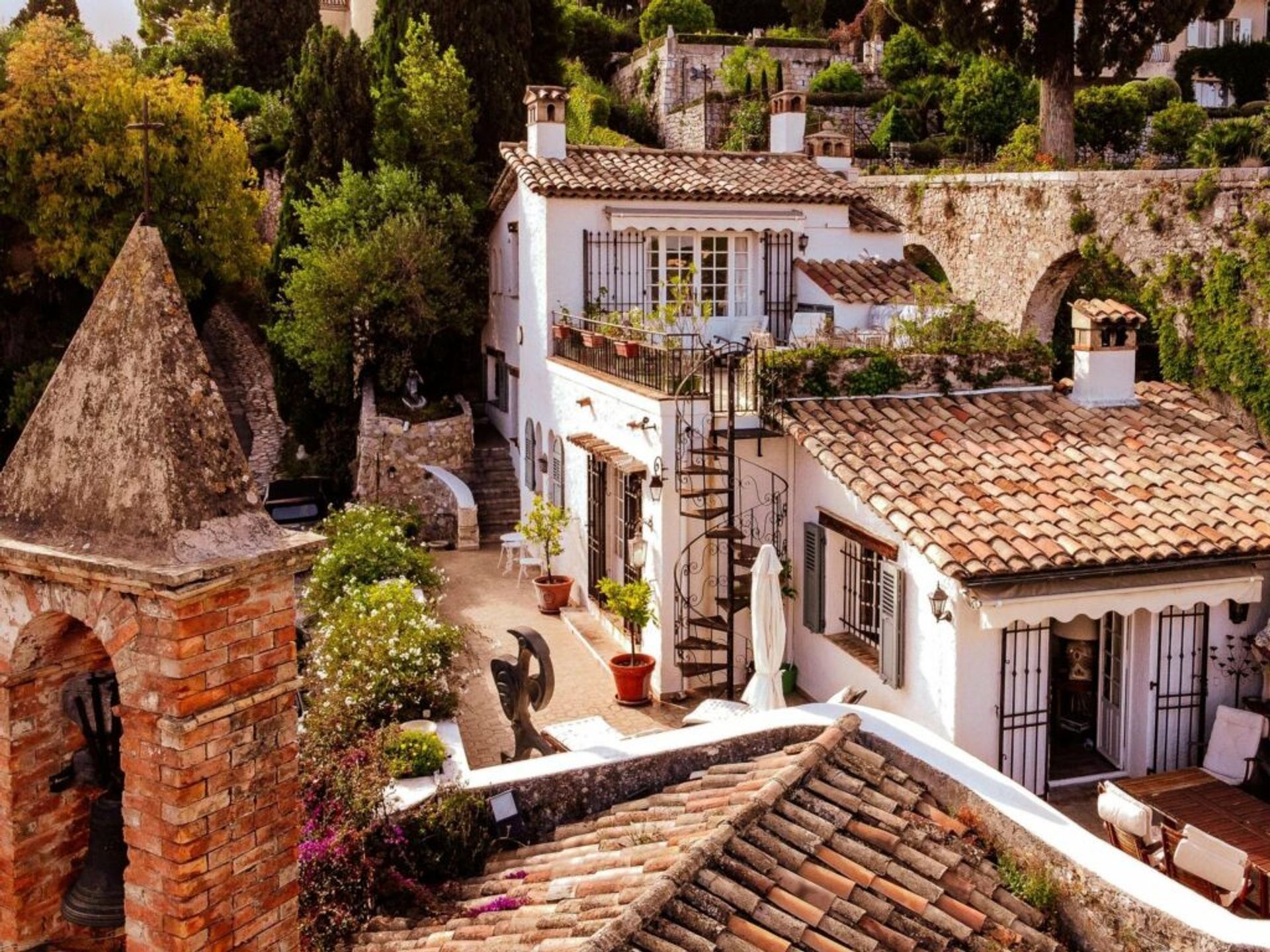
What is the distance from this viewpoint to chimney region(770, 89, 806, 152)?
2323 cm

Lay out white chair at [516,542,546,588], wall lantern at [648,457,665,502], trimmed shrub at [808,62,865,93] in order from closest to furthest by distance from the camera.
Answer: wall lantern at [648,457,665,502]
white chair at [516,542,546,588]
trimmed shrub at [808,62,865,93]

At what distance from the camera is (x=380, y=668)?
37.7ft

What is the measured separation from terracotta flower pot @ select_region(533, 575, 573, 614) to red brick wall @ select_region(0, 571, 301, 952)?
521 inches

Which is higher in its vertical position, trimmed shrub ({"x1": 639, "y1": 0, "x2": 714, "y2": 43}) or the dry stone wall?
trimmed shrub ({"x1": 639, "y1": 0, "x2": 714, "y2": 43})

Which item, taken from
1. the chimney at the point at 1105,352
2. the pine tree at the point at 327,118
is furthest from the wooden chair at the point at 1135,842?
the pine tree at the point at 327,118

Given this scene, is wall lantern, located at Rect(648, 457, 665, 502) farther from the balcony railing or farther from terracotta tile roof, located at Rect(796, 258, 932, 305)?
terracotta tile roof, located at Rect(796, 258, 932, 305)

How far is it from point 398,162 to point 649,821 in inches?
867

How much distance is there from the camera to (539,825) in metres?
8.36

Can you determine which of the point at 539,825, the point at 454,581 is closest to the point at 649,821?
the point at 539,825

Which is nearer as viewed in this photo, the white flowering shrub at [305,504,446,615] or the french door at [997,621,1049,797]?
the french door at [997,621,1049,797]

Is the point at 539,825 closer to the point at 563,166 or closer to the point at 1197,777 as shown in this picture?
the point at 1197,777

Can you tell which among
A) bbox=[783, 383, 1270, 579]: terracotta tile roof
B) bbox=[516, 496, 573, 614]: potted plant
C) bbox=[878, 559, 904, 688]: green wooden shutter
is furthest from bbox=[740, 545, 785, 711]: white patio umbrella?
bbox=[516, 496, 573, 614]: potted plant

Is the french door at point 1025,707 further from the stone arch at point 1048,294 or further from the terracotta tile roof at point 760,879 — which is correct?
the stone arch at point 1048,294

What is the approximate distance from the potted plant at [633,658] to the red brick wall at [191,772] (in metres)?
9.60
